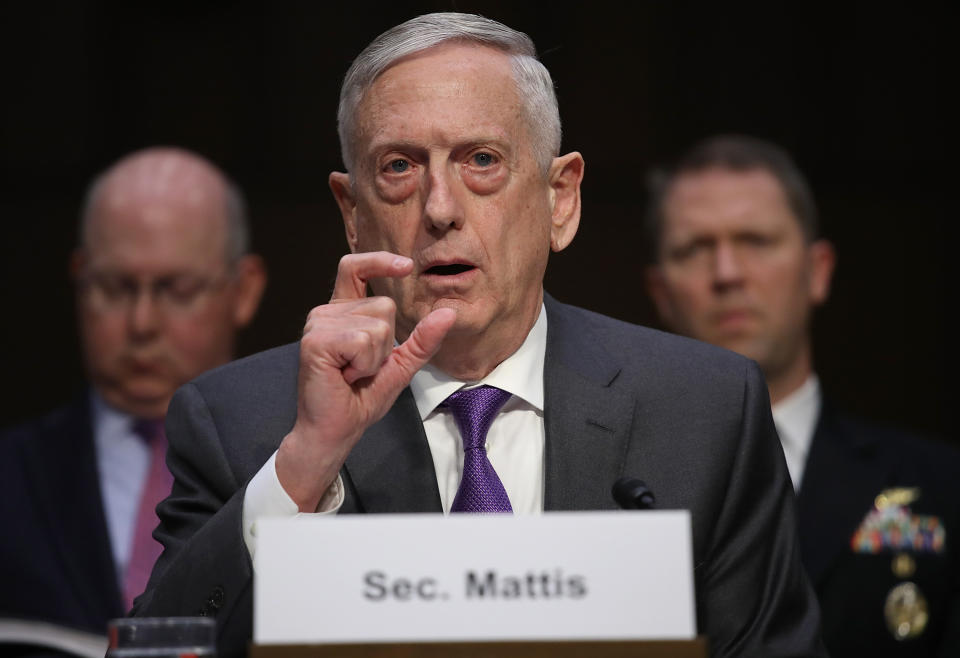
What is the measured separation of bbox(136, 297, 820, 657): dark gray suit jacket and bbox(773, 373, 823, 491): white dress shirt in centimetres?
137

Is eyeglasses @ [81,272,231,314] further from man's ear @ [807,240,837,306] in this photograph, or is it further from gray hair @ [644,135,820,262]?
man's ear @ [807,240,837,306]

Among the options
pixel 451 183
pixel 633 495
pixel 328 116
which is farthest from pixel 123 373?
pixel 633 495

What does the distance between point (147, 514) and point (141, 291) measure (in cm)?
59

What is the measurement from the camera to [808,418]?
3607 mm

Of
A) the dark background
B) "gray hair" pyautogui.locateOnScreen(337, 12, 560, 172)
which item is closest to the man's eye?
"gray hair" pyautogui.locateOnScreen(337, 12, 560, 172)

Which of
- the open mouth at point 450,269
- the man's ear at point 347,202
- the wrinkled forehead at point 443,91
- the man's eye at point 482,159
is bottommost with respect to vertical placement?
the open mouth at point 450,269

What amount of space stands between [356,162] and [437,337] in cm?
47

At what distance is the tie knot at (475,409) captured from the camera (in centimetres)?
205

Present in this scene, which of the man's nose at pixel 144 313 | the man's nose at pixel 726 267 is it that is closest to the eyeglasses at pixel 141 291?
the man's nose at pixel 144 313

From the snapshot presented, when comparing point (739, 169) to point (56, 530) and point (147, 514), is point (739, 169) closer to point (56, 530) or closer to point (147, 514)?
point (147, 514)

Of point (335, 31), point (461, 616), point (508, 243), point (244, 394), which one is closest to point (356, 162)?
point (508, 243)

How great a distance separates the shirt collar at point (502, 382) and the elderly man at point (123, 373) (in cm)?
145

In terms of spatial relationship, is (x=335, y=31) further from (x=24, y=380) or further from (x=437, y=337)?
(x=437, y=337)

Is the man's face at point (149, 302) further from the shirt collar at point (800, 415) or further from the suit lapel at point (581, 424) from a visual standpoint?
the suit lapel at point (581, 424)
